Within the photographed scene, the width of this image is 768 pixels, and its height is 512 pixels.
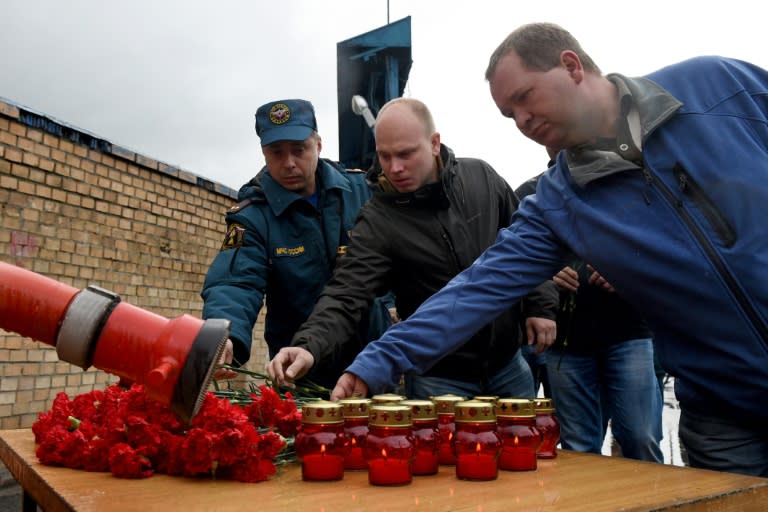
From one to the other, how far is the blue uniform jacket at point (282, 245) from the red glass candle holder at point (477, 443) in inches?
57.4

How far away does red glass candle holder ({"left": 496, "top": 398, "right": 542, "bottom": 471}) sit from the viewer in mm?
1594

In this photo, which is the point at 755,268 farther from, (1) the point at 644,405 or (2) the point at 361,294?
(1) the point at 644,405

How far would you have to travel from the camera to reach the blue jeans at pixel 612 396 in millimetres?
3023

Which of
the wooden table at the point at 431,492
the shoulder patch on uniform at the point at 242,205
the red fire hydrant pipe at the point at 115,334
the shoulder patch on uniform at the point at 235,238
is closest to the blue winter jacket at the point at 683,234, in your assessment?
the wooden table at the point at 431,492

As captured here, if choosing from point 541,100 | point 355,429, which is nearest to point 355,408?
point 355,429

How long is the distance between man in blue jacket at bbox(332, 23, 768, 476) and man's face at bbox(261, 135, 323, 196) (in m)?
1.11

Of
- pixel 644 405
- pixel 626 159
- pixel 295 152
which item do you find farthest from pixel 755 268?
pixel 295 152

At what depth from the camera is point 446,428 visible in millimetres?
1711

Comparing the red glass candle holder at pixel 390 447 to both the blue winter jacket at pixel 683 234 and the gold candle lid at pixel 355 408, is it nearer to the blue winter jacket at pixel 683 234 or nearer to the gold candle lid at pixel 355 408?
the gold candle lid at pixel 355 408

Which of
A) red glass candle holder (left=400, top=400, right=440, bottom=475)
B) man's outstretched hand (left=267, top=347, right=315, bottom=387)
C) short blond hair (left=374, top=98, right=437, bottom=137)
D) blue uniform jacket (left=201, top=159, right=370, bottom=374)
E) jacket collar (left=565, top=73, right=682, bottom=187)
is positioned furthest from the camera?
blue uniform jacket (left=201, top=159, right=370, bottom=374)

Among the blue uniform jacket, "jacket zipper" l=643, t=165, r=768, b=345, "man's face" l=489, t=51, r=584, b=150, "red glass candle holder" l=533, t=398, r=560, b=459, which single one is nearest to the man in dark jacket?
the blue uniform jacket

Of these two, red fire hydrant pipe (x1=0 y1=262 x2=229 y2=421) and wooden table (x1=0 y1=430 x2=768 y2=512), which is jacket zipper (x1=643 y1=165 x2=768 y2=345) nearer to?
wooden table (x1=0 y1=430 x2=768 y2=512)

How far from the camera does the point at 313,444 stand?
1.49 m

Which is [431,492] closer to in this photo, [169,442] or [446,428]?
[446,428]
